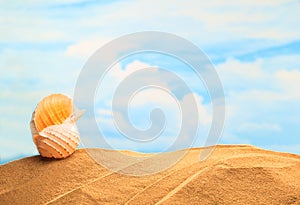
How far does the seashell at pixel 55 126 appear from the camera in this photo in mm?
5199

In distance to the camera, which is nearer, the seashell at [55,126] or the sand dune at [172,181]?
the sand dune at [172,181]

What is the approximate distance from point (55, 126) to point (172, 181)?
179 cm

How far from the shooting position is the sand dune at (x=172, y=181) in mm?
4141

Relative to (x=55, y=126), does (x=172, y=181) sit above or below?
below

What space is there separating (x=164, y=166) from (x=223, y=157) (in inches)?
27.1

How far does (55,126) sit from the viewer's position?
542 cm

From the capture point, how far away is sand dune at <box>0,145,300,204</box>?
414cm

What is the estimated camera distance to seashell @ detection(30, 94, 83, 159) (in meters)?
5.20

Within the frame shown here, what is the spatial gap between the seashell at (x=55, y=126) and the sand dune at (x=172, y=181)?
0.16 metres

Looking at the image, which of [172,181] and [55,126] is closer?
[172,181]

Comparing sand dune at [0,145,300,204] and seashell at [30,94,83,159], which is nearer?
sand dune at [0,145,300,204]

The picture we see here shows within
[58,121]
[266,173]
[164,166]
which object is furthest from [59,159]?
[266,173]

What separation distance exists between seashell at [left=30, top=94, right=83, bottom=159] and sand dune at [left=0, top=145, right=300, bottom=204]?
0.16 meters

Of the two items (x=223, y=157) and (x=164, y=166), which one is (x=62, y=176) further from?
(x=223, y=157)
